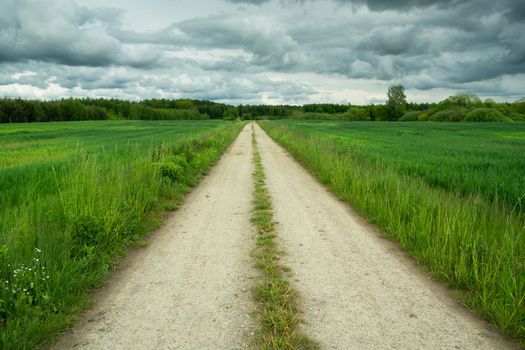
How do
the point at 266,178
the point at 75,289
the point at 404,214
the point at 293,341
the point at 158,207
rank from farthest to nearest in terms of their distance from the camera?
1. the point at 266,178
2. the point at 158,207
3. the point at 404,214
4. the point at 75,289
5. the point at 293,341

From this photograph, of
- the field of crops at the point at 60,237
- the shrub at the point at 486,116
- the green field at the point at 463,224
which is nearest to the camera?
the field of crops at the point at 60,237

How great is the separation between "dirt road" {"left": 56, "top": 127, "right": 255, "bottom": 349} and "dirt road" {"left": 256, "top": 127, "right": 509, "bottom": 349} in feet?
2.65

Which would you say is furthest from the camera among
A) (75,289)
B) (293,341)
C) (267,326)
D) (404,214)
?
(404,214)

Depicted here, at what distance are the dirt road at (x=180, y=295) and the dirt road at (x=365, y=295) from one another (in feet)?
2.65

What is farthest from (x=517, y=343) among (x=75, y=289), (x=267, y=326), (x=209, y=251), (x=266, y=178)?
(x=266, y=178)

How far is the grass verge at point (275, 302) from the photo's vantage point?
363 cm

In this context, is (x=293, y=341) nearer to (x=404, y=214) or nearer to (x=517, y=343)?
(x=517, y=343)

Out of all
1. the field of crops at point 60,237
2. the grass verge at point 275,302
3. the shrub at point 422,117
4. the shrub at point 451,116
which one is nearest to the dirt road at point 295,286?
the grass verge at point 275,302

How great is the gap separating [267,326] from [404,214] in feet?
15.8

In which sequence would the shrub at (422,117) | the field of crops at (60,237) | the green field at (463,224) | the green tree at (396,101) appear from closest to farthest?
the field of crops at (60,237), the green field at (463,224), the shrub at (422,117), the green tree at (396,101)

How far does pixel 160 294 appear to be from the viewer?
474cm

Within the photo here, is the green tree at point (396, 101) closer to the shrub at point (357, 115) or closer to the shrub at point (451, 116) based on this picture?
the shrub at point (357, 115)

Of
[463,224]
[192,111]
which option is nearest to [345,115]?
[192,111]

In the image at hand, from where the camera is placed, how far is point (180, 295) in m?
4.69
